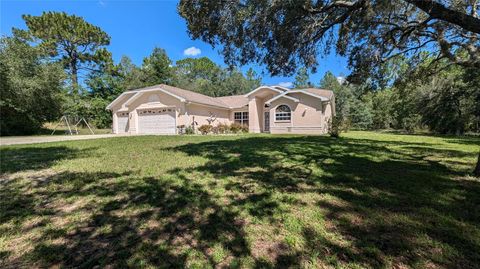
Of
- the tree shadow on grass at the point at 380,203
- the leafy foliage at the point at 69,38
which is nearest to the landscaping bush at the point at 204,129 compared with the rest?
the tree shadow on grass at the point at 380,203

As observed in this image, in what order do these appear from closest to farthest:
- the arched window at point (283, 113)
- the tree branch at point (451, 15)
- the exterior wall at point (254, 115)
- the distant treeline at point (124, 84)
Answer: the tree branch at point (451, 15) < the distant treeline at point (124, 84) < the arched window at point (283, 113) < the exterior wall at point (254, 115)

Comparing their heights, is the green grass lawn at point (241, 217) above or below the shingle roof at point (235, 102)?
below

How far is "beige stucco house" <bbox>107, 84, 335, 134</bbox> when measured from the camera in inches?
704

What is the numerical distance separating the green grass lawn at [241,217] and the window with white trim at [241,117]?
1761 centimetres

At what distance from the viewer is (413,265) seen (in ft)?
6.73

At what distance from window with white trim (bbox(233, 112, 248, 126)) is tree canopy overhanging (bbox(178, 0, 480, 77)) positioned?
14.9 metres

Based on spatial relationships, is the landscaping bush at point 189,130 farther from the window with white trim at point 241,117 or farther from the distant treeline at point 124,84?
the distant treeline at point 124,84

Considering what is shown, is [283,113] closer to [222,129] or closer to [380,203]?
[222,129]

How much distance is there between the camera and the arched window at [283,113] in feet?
61.6

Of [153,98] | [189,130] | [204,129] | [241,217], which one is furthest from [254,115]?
[241,217]

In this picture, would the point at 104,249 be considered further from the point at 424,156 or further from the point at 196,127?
the point at 196,127

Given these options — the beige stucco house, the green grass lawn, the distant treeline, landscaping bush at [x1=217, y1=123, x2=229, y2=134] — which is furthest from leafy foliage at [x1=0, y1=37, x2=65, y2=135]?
the green grass lawn

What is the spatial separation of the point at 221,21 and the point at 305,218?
5.45 meters

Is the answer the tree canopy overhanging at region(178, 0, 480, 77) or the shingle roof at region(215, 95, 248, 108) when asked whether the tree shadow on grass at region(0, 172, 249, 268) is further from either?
the shingle roof at region(215, 95, 248, 108)
